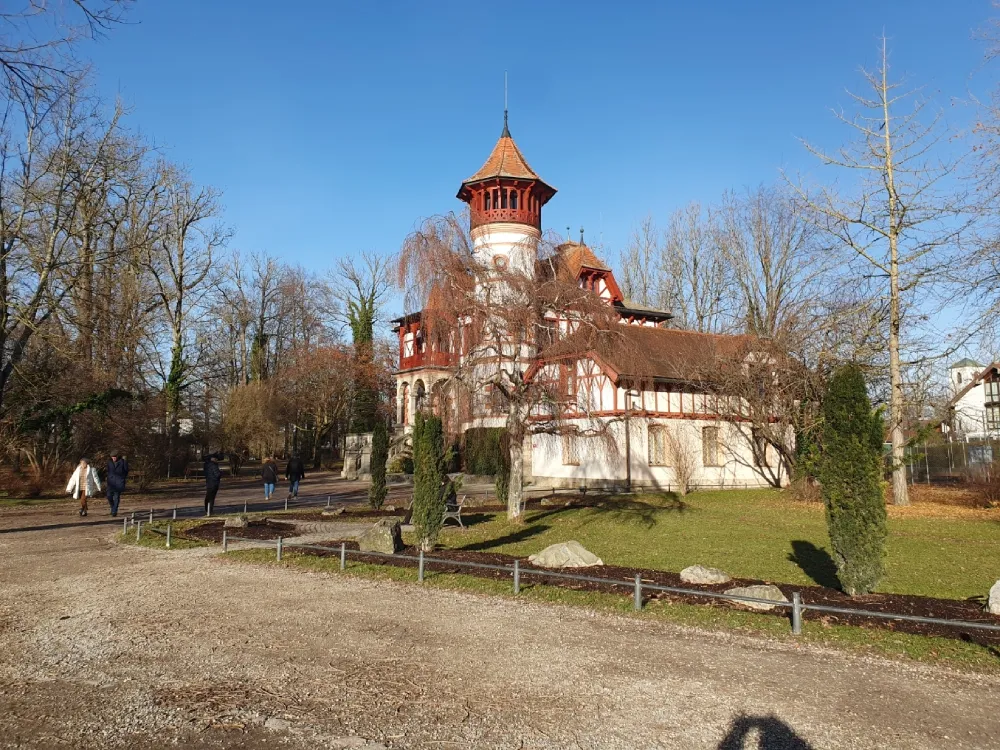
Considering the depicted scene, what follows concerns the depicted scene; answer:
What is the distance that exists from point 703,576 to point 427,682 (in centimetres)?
506

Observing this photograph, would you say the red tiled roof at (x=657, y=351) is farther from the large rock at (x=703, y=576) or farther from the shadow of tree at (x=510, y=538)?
the large rock at (x=703, y=576)

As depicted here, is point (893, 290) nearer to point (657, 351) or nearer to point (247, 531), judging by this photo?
point (657, 351)

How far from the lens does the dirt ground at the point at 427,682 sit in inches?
191

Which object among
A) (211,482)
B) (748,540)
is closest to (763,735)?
(748,540)

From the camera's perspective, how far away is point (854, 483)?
893 centimetres

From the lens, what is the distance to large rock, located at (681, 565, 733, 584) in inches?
376

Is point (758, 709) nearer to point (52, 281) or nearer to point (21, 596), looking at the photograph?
point (21, 596)

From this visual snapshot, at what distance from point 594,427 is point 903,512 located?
958 centimetres

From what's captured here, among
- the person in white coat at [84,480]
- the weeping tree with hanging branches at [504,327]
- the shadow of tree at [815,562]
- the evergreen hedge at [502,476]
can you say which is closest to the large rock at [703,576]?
the shadow of tree at [815,562]

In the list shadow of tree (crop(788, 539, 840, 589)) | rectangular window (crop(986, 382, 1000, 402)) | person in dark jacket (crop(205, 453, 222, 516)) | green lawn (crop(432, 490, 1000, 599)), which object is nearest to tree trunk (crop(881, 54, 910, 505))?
green lawn (crop(432, 490, 1000, 599))

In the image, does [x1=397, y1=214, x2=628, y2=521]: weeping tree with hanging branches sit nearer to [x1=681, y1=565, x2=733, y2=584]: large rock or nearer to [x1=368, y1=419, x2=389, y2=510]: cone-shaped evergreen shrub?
[x1=368, y1=419, x2=389, y2=510]: cone-shaped evergreen shrub

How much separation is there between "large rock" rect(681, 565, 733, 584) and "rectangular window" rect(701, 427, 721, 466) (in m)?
18.4

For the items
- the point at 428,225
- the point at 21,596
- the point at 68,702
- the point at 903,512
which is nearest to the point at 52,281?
the point at 428,225

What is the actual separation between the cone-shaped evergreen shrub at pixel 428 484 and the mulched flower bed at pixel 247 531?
3239mm
